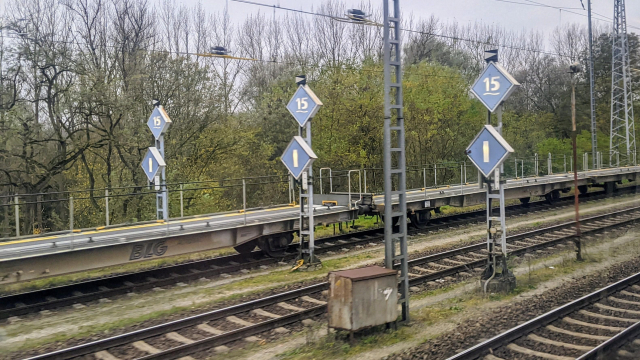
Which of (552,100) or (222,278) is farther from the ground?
(552,100)

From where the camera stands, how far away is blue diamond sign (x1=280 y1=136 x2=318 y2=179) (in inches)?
456

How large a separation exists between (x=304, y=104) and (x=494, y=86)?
4.46 metres

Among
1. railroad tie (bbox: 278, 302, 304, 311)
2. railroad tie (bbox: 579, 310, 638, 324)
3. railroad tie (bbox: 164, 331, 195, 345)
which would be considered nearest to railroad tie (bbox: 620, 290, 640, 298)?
railroad tie (bbox: 579, 310, 638, 324)

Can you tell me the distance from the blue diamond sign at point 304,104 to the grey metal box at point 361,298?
5.51 meters

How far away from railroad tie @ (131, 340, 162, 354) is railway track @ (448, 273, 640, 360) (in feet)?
13.1

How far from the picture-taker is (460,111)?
29.2m

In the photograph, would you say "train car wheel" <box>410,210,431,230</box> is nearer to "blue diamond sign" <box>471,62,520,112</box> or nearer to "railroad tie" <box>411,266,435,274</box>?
"railroad tie" <box>411,266,435,274</box>

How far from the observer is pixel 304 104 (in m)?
12.1

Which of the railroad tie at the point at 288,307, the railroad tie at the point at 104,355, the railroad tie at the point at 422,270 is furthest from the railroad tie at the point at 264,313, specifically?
the railroad tie at the point at 422,270

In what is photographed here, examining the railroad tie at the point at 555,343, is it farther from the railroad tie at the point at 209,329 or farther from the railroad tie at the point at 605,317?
the railroad tie at the point at 209,329

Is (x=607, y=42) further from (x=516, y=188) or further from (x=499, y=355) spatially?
(x=499, y=355)

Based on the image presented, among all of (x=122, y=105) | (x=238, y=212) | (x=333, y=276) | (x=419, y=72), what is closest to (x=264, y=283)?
(x=333, y=276)

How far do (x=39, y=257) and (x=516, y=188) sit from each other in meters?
17.6

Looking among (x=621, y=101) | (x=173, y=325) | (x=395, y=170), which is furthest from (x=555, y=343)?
(x=621, y=101)
